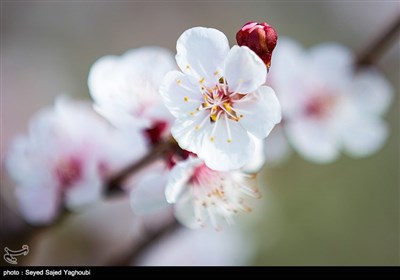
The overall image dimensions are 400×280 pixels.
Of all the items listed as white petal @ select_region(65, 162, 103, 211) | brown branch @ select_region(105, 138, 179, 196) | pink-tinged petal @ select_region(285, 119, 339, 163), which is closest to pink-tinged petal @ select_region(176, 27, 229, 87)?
brown branch @ select_region(105, 138, 179, 196)

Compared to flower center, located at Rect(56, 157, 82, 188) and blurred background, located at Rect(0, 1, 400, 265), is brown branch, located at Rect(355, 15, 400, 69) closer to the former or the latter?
blurred background, located at Rect(0, 1, 400, 265)

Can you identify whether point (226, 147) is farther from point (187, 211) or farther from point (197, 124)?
point (187, 211)

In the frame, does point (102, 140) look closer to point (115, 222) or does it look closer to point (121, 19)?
point (115, 222)

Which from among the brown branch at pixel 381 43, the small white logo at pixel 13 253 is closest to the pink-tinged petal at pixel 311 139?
the brown branch at pixel 381 43

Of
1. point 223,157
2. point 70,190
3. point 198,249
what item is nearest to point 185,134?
point 223,157

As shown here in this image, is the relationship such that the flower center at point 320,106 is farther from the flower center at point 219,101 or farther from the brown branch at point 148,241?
the flower center at point 219,101
